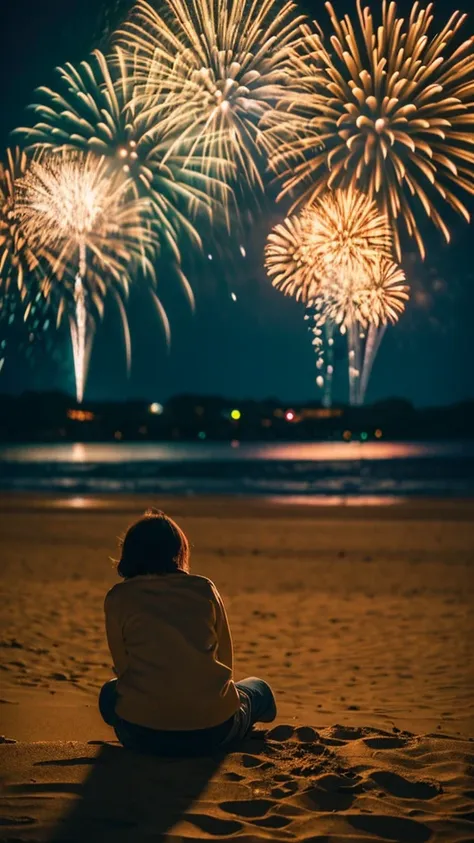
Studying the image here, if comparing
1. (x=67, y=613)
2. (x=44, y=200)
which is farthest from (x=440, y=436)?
(x=67, y=613)

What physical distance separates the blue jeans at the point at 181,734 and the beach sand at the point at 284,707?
2.3 inches

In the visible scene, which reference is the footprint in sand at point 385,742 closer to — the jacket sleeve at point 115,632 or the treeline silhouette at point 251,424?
the jacket sleeve at point 115,632

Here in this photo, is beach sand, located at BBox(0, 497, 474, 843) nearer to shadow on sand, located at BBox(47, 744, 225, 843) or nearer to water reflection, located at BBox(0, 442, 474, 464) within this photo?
shadow on sand, located at BBox(47, 744, 225, 843)

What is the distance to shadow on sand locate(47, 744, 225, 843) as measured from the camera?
3.64 m

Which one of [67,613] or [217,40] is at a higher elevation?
[217,40]

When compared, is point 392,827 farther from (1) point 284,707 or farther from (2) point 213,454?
(2) point 213,454

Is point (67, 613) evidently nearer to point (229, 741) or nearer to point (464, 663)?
point (464, 663)

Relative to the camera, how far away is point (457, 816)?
12.7 feet

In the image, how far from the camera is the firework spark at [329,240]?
1747 cm

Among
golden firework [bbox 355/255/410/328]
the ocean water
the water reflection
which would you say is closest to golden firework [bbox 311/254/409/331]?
golden firework [bbox 355/255/410/328]

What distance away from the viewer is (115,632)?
4328 millimetres

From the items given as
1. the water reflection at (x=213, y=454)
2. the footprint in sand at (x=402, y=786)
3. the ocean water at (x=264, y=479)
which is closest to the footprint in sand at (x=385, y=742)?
the footprint in sand at (x=402, y=786)

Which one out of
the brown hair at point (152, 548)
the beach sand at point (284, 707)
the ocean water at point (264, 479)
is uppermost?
the brown hair at point (152, 548)

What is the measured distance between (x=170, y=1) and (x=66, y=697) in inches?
513
